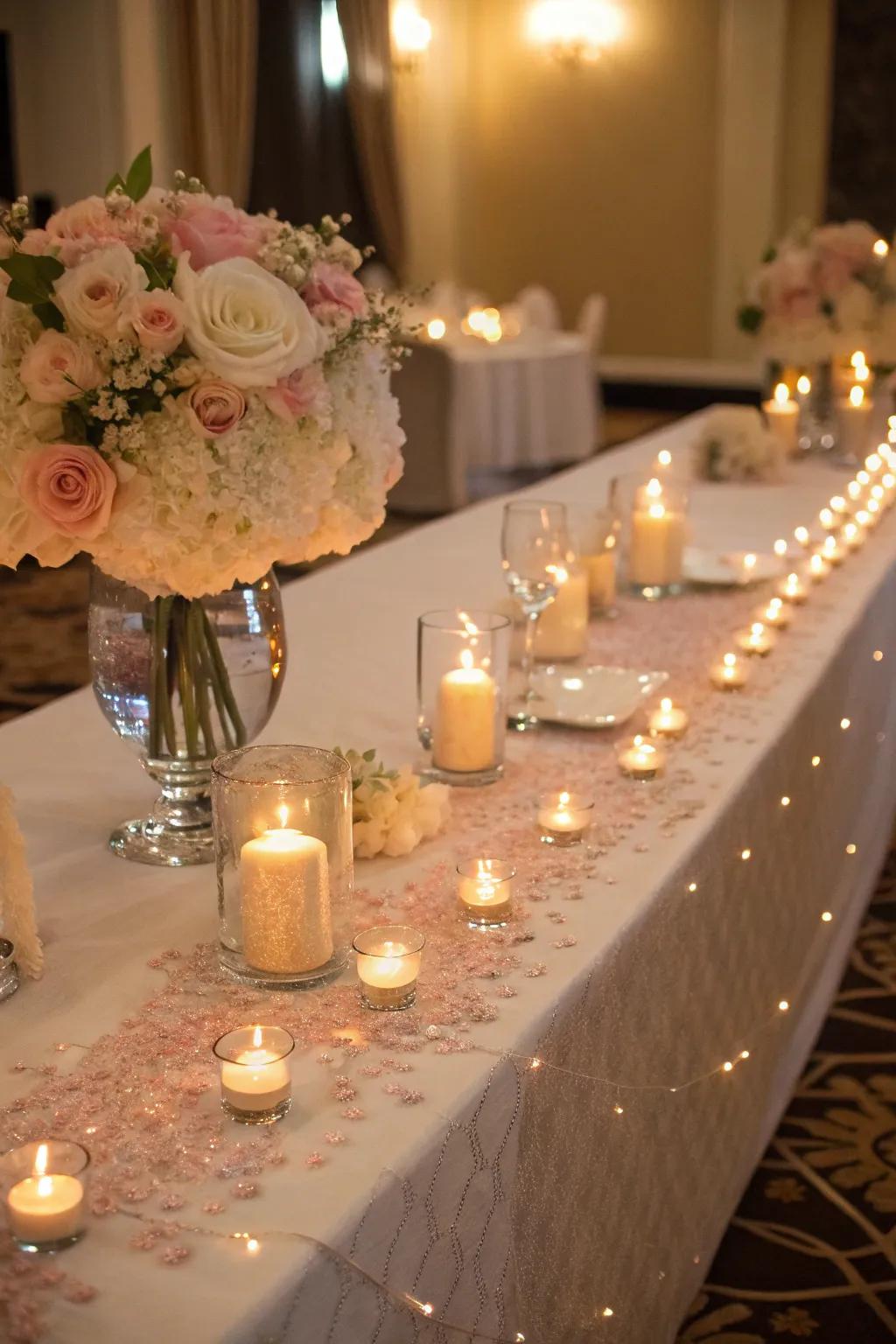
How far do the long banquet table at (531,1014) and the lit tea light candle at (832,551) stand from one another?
0.15m

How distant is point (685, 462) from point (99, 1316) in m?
3.20

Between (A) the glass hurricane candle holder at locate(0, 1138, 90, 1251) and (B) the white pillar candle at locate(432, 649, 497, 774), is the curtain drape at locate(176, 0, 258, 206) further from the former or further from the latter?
(A) the glass hurricane candle holder at locate(0, 1138, 90, 1251)

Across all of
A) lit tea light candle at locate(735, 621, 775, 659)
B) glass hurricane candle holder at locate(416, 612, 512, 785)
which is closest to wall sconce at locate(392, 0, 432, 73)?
lit tea light candle at locate(735, 621, 775, 659)

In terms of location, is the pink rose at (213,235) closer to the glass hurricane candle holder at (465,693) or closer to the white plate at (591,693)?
the glass hurricane candle holder at (465,693)

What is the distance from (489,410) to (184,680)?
6.51 meters

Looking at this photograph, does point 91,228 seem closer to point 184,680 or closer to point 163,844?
point 184,680

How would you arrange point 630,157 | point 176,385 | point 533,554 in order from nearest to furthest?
point 176,385
point 533,554
point 630,157

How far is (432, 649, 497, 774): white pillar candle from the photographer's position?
1666mm

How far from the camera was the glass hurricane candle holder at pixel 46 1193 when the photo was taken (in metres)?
0.90

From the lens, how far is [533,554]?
2105mm

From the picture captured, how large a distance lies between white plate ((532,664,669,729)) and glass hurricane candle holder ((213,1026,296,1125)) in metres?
0.90

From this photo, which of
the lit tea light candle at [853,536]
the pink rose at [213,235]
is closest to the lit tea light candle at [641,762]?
the pink rose at [213,235]

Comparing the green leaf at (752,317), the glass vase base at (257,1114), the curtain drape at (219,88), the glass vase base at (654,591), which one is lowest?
the glass vase base at (654,591)

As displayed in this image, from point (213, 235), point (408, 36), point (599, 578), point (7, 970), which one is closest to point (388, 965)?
point (7, 970)
